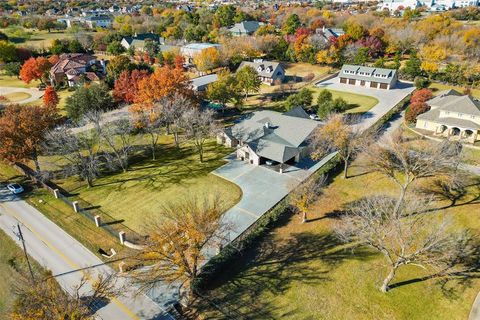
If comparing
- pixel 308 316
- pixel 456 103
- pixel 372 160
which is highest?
pixel 456 103

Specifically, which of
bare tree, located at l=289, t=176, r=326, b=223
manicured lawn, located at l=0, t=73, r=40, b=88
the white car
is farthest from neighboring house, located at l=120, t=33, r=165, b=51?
bare tree, located at l=289, t=176, r=326, b=223

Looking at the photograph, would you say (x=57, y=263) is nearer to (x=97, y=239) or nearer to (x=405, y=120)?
(x=97, y=239)

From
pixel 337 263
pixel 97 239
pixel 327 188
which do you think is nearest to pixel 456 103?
pixel 327 188

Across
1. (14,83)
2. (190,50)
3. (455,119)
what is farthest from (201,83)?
(14,83)

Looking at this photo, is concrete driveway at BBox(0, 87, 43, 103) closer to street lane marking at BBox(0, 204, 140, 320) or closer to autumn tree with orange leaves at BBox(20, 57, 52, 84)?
autumn tree with orange leaves at BBox(20, 57, 52, 84)

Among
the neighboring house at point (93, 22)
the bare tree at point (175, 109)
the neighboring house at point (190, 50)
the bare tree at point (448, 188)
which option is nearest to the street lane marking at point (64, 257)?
the bare tree at point (175, 109)

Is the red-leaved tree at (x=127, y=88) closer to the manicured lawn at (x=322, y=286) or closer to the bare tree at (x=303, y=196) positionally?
the bare tree at (x=303, y=196)
